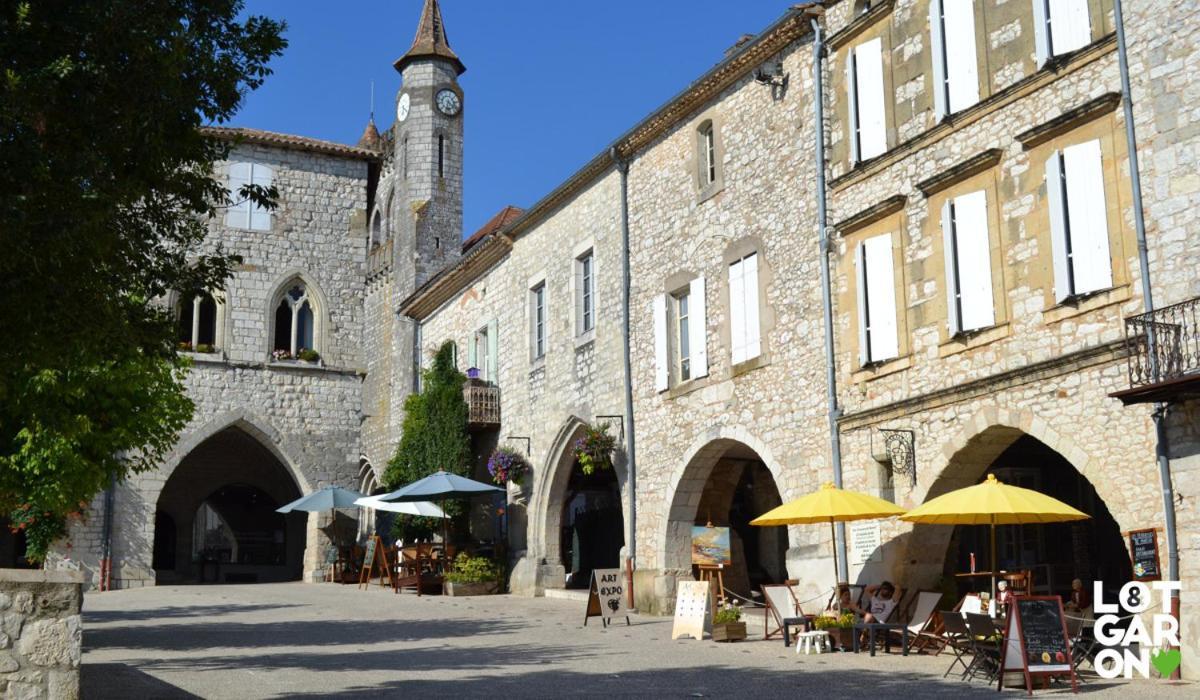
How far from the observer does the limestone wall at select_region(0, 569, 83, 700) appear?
6812 millimetres

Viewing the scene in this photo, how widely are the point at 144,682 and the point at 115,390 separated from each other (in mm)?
6032

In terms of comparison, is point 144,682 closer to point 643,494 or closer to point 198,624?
point 198,624

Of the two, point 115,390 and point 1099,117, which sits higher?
point 1099,117

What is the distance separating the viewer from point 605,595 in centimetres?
1500

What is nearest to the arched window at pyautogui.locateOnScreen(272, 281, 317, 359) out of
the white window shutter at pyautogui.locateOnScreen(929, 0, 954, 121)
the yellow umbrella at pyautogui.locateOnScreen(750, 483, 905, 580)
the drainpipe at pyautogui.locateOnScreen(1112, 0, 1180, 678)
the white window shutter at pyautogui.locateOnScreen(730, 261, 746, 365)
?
the white window shutter at pyautogui.locateOnScreen(730, 261, 746, 365)

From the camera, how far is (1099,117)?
1116 centimetres

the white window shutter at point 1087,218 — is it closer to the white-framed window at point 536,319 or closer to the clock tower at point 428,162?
the white-framed window at point 536,319

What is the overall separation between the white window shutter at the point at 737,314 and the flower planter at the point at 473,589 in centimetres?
759

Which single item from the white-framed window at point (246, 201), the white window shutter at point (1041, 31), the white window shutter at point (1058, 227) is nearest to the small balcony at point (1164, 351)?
the white window shutter at point (1058, 227)

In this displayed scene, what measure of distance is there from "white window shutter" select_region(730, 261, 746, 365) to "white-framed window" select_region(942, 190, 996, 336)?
146 inches

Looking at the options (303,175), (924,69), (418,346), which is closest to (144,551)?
(418,346)

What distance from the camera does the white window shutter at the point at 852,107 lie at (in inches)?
565

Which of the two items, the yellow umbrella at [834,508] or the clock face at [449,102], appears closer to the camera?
the yellow umbrella at [834,508]

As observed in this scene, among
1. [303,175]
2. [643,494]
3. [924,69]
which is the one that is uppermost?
[303,175]
